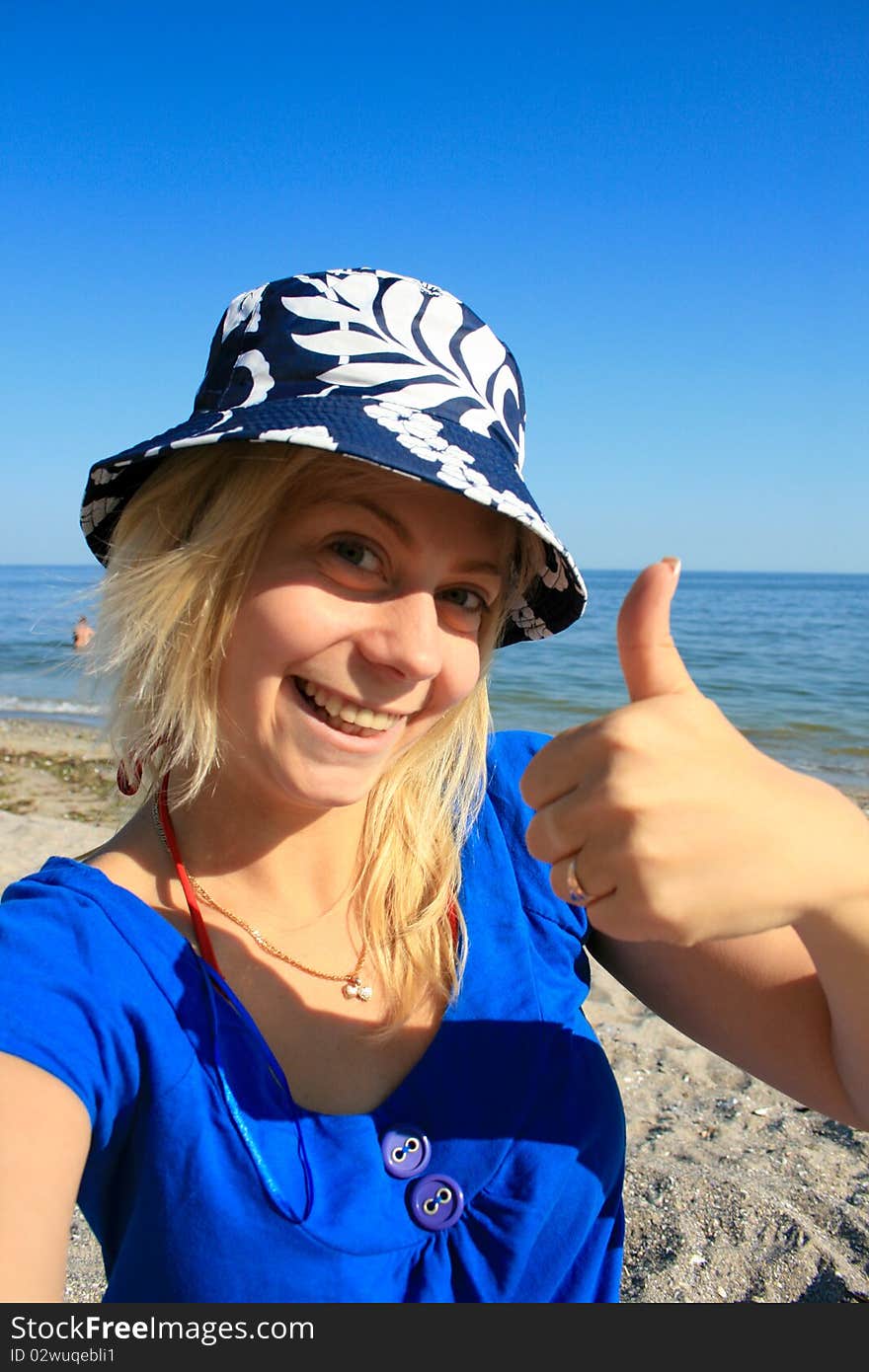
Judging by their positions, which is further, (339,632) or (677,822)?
(339,632)

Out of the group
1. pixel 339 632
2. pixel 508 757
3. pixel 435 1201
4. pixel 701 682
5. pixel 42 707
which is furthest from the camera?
pixel 701 682

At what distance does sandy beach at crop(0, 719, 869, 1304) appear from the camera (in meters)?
2.67

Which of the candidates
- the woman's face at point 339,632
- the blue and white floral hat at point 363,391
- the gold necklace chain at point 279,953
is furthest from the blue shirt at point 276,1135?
the blue and white floral hat at point 363,391

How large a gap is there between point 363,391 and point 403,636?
0.43m

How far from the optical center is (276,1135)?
139 centimetres

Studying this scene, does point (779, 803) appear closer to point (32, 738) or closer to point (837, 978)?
point (837, 978)

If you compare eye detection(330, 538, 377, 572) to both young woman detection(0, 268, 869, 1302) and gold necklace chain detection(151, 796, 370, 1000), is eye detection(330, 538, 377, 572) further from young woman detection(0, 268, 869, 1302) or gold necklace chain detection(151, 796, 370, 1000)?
gold necklace chain detection(151, 796, 370, 1000)

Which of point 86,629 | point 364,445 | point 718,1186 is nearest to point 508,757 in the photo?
point 364,445

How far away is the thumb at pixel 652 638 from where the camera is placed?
1.06 m

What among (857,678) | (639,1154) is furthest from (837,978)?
(857,678)

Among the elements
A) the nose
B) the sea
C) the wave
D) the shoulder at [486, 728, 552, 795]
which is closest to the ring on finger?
the nose

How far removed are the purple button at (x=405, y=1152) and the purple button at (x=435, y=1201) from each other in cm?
2

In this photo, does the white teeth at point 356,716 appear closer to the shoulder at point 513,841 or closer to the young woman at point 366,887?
the young woman at point 366,887

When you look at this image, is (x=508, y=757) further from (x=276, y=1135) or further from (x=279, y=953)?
(x=276, y=1135)
